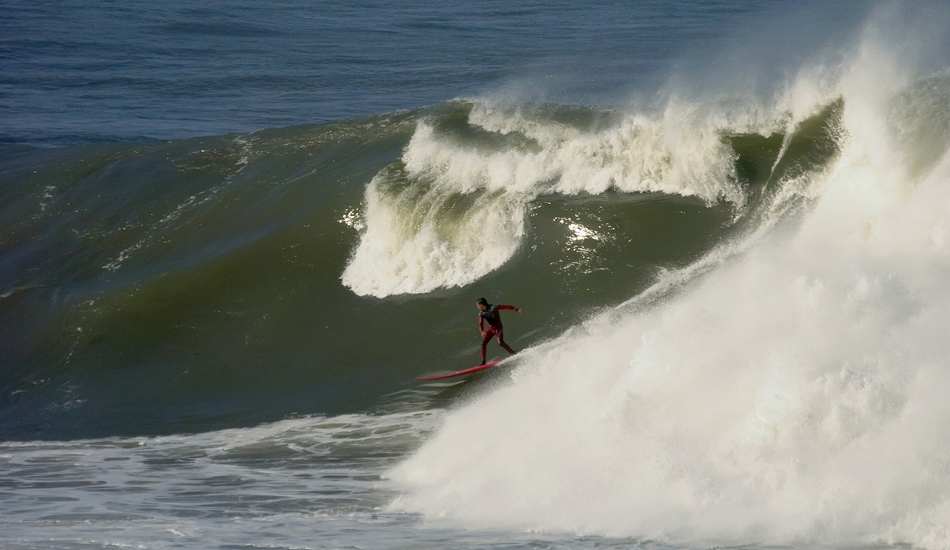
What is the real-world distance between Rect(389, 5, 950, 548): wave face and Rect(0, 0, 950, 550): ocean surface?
27 mm

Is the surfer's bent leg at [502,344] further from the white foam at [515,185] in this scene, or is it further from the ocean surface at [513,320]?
the white foam at [515,185]

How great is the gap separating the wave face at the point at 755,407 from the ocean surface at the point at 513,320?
0.03 meters

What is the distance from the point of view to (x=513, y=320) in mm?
10859

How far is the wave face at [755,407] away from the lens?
6188 millimetres

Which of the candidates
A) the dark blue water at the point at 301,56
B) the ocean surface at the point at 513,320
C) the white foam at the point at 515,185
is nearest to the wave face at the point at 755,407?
the ocean surface at the point at 513,320

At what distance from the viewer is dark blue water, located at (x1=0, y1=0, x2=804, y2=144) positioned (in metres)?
22.7

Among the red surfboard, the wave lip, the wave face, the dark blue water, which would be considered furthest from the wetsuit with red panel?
the dark blue water

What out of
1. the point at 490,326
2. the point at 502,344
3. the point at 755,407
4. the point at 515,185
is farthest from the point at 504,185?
the point at 755,407

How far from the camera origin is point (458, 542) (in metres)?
6.19

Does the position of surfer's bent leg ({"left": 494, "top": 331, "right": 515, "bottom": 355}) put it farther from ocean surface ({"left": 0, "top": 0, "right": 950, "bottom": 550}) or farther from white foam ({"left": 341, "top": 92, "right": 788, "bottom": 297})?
white foam ({"left": 341, "top": 92, "right": 788, "bottom": 297})

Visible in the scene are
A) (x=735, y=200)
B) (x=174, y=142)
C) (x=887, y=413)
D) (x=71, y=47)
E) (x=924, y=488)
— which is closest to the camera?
(x=924, y=488)

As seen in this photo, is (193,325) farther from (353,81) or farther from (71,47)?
(71,47)

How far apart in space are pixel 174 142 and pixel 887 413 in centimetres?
1523

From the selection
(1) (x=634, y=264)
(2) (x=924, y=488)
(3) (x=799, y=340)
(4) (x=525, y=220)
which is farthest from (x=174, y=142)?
(2) (x=924, y=488)
